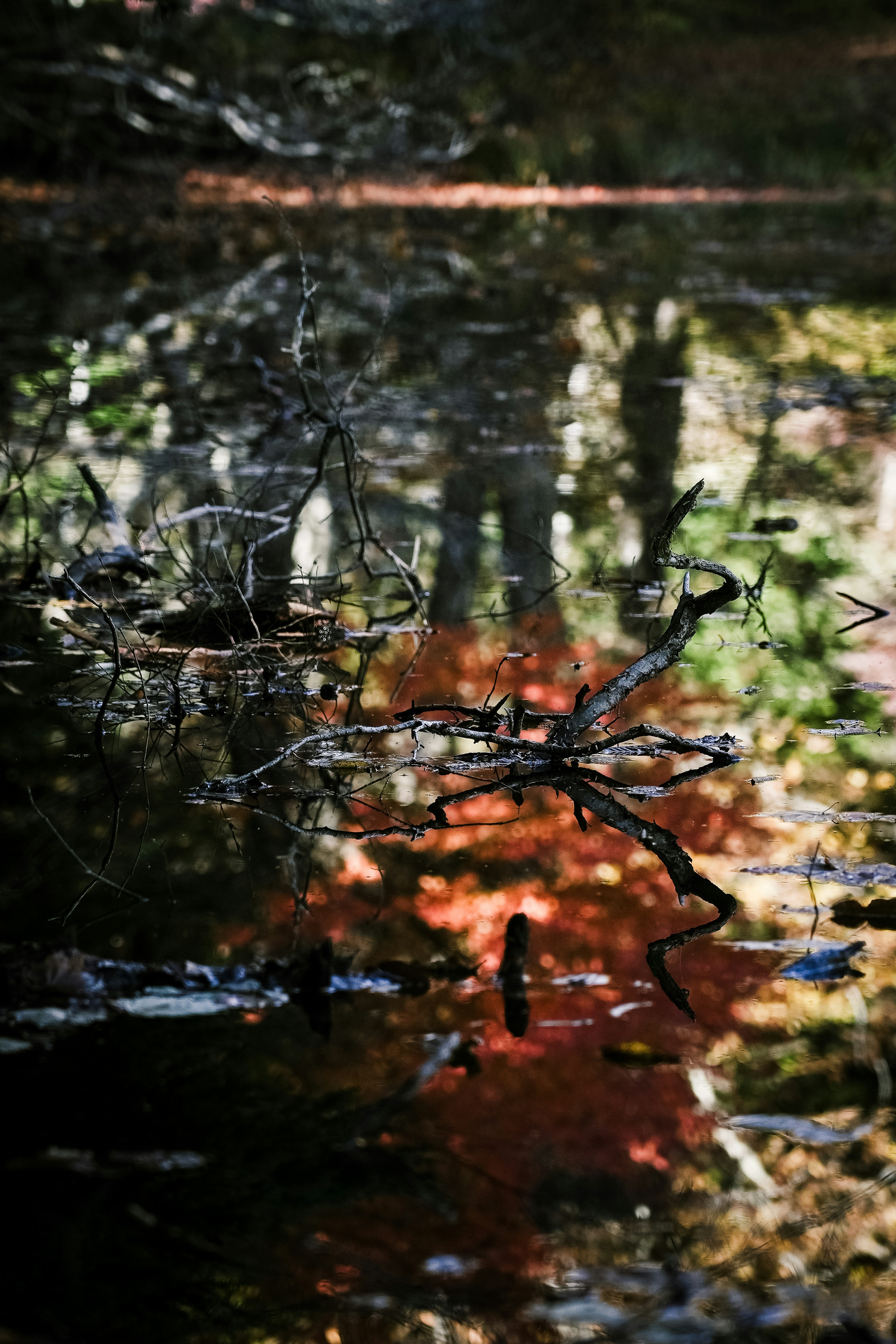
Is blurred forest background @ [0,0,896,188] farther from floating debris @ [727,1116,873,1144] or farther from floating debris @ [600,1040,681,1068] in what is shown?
floating debris @ [727,1116,873,1144]

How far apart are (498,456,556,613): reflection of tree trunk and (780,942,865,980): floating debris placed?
2.17 metres

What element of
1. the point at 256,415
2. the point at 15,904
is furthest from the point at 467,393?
the point at 15,904

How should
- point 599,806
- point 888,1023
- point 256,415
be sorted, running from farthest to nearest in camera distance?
point 256,415 → point 599,806 → point 888,1023

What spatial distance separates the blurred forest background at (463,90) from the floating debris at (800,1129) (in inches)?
501

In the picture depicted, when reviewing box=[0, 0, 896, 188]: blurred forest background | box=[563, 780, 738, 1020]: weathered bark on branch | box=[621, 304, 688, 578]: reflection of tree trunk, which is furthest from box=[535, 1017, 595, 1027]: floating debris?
box=[0, 0, 896, 188]: blurred forest background

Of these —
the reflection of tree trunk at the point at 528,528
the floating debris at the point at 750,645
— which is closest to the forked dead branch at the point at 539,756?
the floating debris at the point at 750,645

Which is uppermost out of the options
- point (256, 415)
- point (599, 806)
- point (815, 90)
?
point (815, 90)

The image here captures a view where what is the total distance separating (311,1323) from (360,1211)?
197mm

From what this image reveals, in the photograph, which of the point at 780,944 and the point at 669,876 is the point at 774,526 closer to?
the point at 669,876

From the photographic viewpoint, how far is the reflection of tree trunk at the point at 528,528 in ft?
15.0

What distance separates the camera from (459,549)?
16.9ft

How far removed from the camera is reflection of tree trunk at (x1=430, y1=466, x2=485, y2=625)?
14.5 feet

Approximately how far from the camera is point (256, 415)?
7660 mm

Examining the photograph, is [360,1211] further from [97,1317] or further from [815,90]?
[815,90]
